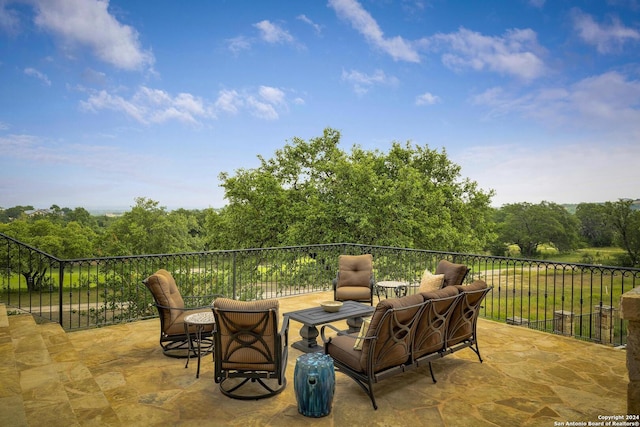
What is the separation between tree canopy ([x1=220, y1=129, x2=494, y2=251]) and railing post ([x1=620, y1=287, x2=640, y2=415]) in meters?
12.2

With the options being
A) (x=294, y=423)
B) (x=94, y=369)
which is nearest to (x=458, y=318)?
(x=294, y=423)

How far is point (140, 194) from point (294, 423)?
68.9 feet

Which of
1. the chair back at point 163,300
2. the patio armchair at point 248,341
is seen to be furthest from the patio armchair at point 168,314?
the patio armchair at point 248,341

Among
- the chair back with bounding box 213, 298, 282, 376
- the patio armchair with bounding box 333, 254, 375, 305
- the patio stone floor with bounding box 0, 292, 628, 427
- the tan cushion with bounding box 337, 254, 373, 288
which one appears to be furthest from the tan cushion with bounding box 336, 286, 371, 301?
the chair back with bounding box 213, 298, 282, 376

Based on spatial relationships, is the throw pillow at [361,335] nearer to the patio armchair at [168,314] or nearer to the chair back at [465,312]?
the chair back at [465,312]

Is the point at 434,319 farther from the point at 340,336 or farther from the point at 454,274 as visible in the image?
the point at 454,274

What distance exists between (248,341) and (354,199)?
12.0 m

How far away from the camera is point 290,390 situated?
3547mm

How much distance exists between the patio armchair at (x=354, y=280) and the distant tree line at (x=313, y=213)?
7.09 m

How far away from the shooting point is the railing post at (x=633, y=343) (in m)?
1.56

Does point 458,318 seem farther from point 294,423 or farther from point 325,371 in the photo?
point 294,423

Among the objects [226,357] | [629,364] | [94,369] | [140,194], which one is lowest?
[94,369]

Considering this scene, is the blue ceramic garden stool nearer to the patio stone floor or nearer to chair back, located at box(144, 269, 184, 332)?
the patio stone floor

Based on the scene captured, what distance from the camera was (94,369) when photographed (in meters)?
4.01
